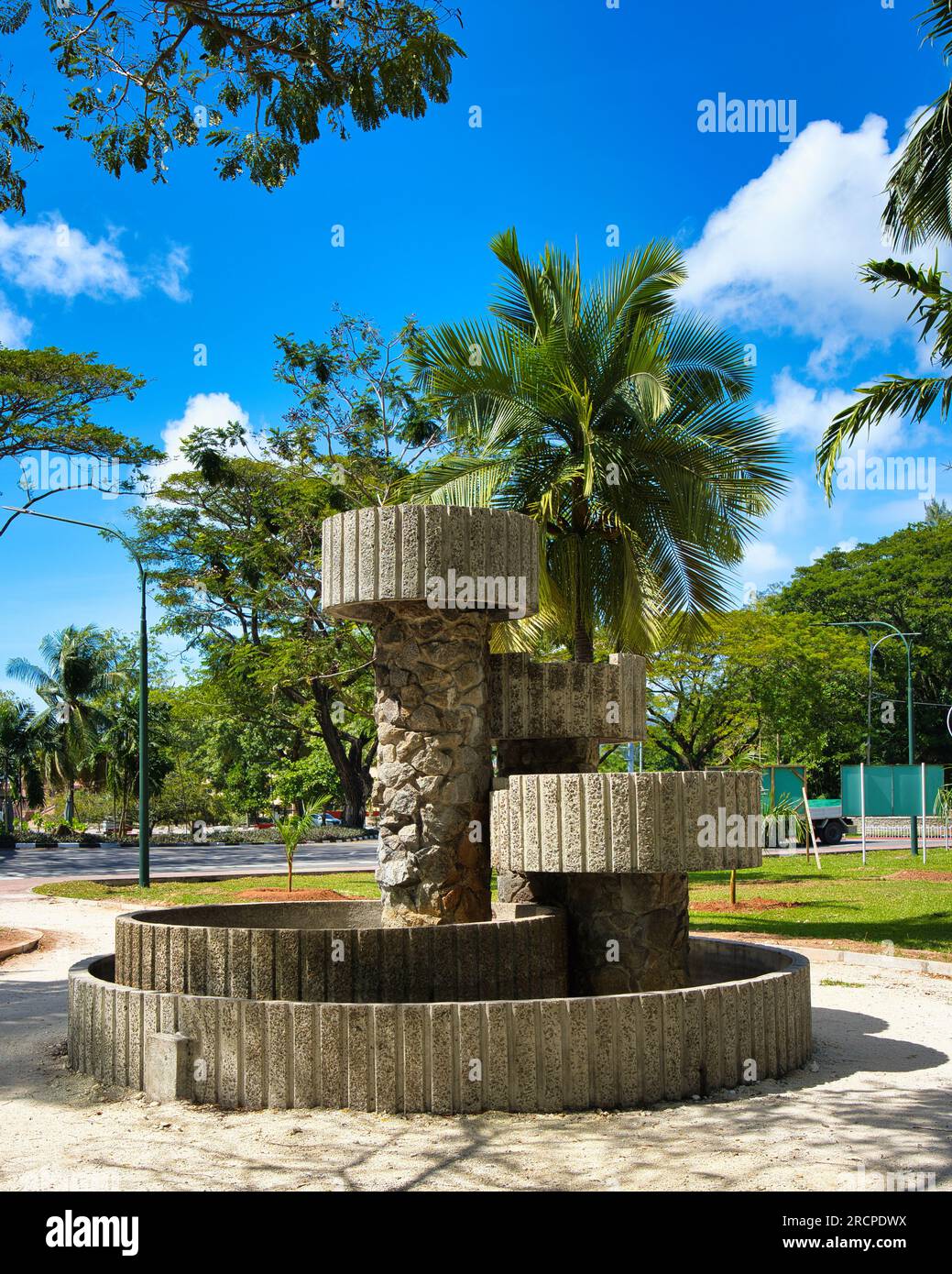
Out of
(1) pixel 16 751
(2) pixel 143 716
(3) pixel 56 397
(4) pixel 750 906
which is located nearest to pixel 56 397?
(3) pixel 56 397

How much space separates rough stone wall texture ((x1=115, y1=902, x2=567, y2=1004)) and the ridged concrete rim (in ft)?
1.85

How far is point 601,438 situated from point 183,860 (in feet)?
76.0

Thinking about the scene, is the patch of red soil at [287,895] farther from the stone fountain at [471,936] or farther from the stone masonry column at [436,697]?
the stone masonry column at [436,697]

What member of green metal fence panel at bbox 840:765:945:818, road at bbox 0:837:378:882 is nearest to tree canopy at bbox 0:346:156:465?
road at bbox 0:837:378:882

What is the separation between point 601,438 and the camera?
49.4 feet

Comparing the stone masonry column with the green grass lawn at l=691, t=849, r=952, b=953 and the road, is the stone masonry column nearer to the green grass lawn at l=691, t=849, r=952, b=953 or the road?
the green grass lawn at l=691, t=849, r=952, b=953

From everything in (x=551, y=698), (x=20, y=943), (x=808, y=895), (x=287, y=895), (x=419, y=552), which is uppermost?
(x=419, y=552)

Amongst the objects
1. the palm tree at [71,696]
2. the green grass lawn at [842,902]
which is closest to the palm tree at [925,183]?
the green grass lawn at [842,902]

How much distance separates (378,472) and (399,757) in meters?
20.6

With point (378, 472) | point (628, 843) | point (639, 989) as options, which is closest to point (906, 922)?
point (639, 989)

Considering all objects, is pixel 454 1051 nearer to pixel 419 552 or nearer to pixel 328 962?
pixel 328 962

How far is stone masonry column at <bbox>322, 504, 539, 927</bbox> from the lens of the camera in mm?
8766

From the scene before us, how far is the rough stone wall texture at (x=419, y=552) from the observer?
28.3 feet
